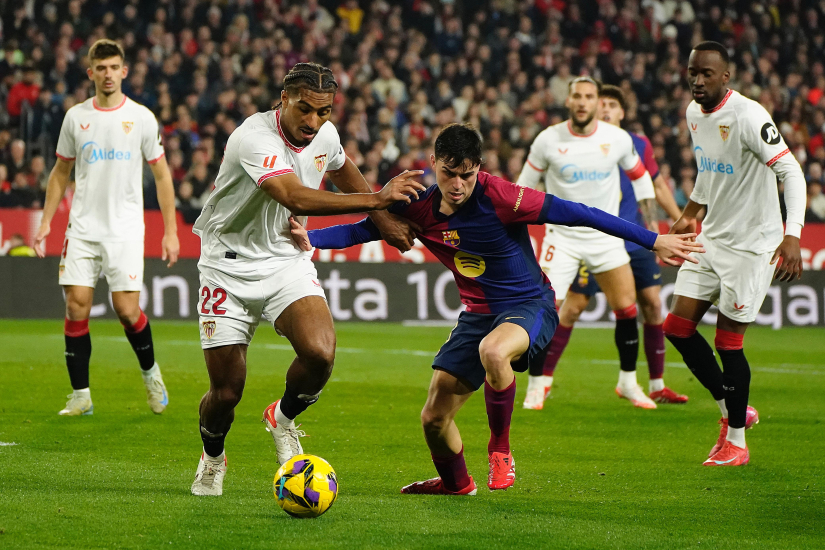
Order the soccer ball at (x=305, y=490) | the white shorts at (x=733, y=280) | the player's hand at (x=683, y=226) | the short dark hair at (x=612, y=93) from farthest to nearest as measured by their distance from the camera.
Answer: the short dark hair at (x=612, y=93)
the player's hand at (x=683, y=226)
the white shorts at (x=733, y=280)
the soccer ball at (x=305, y=490)

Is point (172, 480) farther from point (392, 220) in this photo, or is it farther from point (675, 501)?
point (675, 501)

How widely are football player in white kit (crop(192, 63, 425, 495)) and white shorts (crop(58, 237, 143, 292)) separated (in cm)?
234

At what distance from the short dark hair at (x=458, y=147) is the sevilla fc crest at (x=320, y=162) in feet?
1.99

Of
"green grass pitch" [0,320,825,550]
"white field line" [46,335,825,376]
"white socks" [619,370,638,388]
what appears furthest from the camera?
"white field line" [46,335,825,376]

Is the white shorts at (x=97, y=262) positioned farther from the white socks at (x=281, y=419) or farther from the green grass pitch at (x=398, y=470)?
the white socks at (x=281, y=419)

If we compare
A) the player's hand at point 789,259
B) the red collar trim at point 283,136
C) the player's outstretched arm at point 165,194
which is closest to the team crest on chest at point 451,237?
the red collar trim at point 283,136

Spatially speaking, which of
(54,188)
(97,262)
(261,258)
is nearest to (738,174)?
(261,258)

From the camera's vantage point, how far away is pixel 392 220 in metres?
5.15

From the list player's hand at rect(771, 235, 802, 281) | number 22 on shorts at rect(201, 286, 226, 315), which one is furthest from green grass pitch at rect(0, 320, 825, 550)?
player's hand at rect(771, 235, 802, 281)

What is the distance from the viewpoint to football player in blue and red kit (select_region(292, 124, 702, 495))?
4.94 m

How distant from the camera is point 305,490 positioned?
4555 millimetres

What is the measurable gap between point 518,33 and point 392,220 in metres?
16.3

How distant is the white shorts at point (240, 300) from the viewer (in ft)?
16.6

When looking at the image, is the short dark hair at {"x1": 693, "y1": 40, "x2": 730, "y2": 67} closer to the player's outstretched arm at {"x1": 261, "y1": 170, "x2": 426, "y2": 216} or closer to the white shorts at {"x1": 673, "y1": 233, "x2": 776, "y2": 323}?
the white shorts at {"x1": 673, "y1": 233, "x2": 776, "y2": 323}
